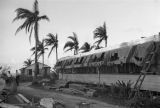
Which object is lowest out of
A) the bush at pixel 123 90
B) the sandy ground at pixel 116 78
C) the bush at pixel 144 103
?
the bush at pixel 144 103

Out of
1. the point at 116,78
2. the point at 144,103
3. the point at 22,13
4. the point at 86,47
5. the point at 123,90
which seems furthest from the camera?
the point at 86,47

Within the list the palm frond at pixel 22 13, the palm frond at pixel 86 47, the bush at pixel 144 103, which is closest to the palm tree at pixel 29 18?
the palm frond at pixel 22 13

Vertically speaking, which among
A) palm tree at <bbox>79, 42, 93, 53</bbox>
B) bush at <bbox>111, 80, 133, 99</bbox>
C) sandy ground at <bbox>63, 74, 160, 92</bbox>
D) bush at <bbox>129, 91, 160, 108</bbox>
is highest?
palm tree at <bbox>79, 42, 93, 53</bbox>

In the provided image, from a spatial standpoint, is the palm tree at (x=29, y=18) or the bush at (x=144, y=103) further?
the palm tree at (x=29, y=18)

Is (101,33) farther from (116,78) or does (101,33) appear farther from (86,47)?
(116,78)

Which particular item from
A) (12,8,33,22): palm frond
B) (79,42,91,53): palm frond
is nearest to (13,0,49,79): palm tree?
(12,8,33,22): palm frond

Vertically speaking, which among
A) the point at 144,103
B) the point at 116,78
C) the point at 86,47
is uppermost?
the point at 86,47

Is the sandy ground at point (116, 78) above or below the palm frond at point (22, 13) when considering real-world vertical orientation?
below

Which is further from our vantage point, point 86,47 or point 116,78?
point 86,47

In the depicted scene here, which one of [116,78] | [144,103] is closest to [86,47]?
[116,78]

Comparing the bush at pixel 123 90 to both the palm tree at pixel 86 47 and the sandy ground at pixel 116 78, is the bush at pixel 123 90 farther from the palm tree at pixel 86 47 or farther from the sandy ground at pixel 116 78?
the palm tree at pixel 86 47

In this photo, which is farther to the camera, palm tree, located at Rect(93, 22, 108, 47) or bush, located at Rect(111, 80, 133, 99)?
palm tree, located at Rect(93, 22, 108, 47)

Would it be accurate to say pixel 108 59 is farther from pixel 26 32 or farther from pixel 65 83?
pixel 26 32

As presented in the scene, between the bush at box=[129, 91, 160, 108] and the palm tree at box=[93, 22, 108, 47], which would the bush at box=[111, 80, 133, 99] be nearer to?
the bush at box=[129, 91, 160, 108]
